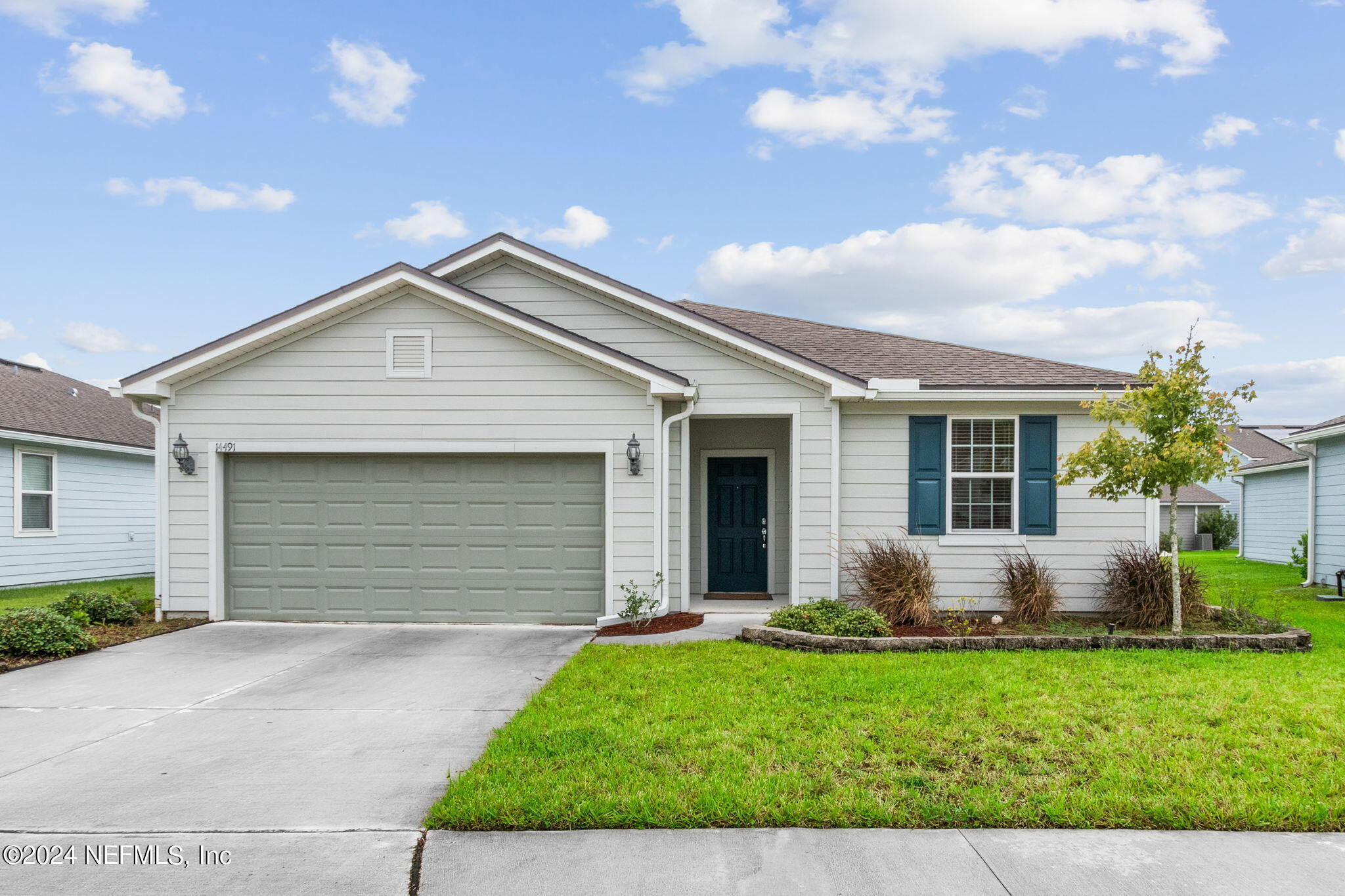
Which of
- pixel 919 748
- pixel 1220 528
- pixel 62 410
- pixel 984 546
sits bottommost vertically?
pixel 1220 528

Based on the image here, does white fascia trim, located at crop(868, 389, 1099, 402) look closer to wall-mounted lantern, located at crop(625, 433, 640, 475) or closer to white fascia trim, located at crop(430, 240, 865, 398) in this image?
white fascia trim, located at crop(430, 240, 865, 398)

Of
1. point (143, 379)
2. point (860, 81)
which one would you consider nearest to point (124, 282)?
point (143, 379)

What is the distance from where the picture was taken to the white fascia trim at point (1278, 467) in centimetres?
1834

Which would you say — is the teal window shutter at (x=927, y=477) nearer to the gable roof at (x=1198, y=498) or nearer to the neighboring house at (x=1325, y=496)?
the neighboring house at (x=1325, y=496)

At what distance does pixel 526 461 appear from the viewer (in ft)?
32.5

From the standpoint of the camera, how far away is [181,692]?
6.56 m

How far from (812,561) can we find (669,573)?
Result: 1.83m

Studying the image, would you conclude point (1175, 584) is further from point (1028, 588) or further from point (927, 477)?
point (927, 477)

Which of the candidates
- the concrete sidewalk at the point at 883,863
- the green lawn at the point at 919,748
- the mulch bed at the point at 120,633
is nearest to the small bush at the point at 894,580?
the green lawn at the point at 919,748

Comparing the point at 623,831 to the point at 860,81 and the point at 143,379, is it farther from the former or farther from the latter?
the point at 860,81

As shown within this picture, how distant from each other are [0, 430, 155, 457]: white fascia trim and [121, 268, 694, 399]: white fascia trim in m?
6.21

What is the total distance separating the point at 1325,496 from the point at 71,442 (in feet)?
77.8

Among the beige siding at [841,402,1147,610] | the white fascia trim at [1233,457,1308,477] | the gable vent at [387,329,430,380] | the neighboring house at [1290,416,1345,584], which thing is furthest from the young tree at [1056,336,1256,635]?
the white fascia trim at [1233,457,1308,477]

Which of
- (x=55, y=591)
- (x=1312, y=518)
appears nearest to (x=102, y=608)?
(x=55, y=591)
